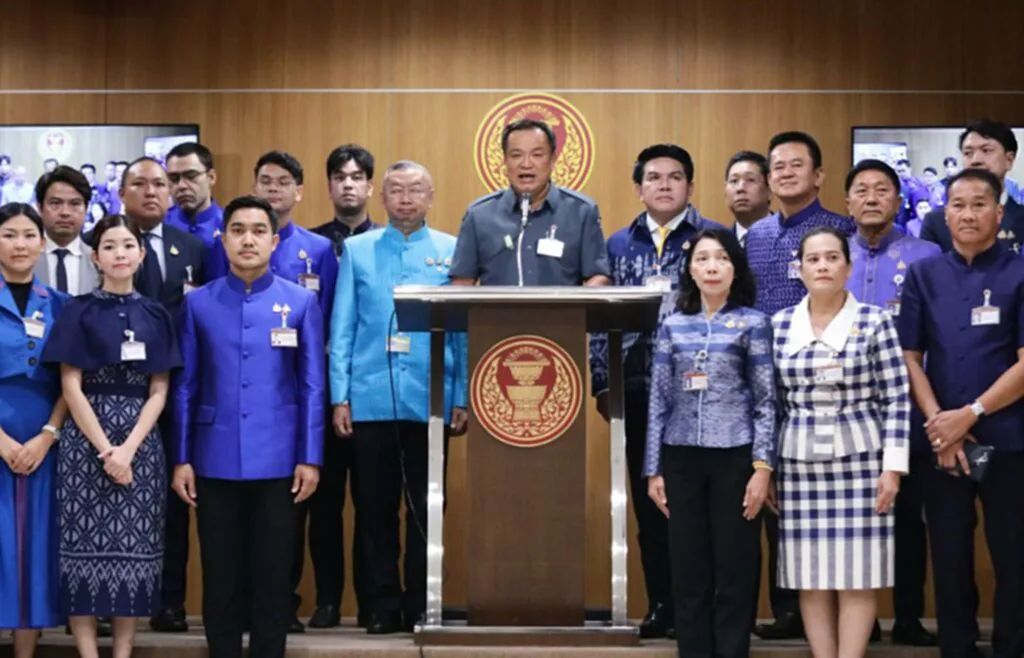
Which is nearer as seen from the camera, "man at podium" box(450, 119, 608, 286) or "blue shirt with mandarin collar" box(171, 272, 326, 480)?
"blue shirt with mandarin collar" box(171, 272, 326, 480)

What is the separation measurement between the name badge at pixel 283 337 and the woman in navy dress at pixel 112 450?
0.30m

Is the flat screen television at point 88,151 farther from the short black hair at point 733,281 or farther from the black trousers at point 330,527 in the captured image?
the short black hair at point 733,281

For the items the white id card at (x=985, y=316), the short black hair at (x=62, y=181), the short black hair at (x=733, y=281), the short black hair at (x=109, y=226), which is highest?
the short black hair at (x=62, y=181)

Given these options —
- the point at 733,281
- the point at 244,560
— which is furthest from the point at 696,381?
the point at 244,560

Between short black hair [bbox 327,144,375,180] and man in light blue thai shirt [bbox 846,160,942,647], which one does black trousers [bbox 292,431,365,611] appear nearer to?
short black hair [bbox 327,144,375,180]

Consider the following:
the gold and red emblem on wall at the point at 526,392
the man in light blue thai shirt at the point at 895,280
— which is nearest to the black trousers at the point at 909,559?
the man in light blue thai shirt at the point at 895,280

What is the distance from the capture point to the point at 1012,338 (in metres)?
4.06

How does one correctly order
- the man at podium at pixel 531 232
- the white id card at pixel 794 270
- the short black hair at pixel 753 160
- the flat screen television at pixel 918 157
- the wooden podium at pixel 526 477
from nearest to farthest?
1. the wooden podium at pixel 526 477
2. the man at podium at pixel 531 232
3. the white id card at pixel 794 270
4. the short black hair at pixel 753 160
5. the flat screen television at pixel 918 157

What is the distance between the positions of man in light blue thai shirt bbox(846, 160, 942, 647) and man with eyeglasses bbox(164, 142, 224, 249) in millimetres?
2455

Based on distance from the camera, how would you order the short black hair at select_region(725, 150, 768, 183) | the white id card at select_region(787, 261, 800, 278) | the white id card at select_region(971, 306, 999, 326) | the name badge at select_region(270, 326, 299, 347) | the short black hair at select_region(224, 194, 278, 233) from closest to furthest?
the white id card at select_region(971, 306, 999, 326), the name badge at select_region(270, 326, 299, 347), the short black hair at select_region(224, 194, 278, 233), the white id card at select_region(787, 261, 800, 278), the short black hair at select_region(725, 150, 768, 183)

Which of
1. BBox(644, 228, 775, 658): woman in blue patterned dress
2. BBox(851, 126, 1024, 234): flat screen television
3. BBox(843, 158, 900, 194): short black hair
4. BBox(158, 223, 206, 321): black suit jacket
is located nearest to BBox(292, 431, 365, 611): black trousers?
BBox(158, 223, 206, 321): black suit jacket

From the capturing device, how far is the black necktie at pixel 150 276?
4742 mm

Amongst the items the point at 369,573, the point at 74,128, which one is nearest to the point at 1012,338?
the point at 369,573

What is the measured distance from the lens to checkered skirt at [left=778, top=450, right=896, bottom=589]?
3.85 m
